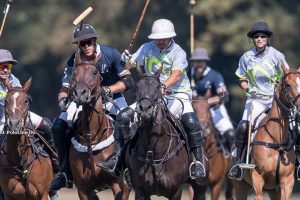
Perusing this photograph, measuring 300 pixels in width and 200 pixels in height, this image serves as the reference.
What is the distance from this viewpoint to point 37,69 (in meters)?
34.0

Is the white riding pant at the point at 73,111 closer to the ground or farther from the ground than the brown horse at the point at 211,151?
farther from the ground

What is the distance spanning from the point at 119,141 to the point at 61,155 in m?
0.93

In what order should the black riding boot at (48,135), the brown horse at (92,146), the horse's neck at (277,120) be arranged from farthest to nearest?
the black riding boot at (48,135) < the horse's neck at (277,120) < the brown horse at (92,146)

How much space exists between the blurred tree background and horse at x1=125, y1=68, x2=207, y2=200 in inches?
638

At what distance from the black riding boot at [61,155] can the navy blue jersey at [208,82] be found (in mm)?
7057

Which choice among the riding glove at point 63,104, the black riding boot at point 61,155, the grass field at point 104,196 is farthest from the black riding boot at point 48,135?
the grass field at point 104,196

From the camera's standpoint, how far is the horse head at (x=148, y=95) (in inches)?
500

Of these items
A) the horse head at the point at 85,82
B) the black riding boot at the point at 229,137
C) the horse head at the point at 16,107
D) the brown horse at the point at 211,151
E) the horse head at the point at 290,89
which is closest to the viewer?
the horse head at the point at 85,82

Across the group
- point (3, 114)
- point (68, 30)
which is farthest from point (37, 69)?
point (3, 114)

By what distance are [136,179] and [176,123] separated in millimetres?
843

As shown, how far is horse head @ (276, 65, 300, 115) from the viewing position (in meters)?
13.8

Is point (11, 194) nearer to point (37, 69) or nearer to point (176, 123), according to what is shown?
point (176, 123)

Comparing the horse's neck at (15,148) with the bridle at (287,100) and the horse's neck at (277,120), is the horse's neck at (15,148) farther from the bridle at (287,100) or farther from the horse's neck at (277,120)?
the bridle at (287,100)

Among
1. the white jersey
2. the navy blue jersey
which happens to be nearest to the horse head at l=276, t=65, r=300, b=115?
the white jersey
